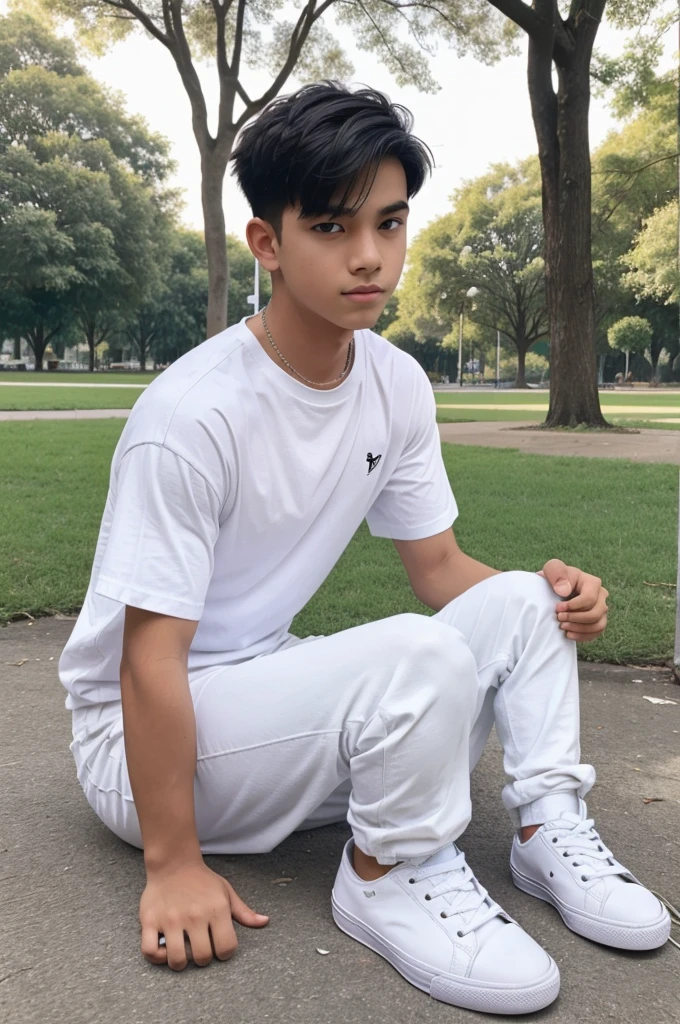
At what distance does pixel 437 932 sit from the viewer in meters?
1.58

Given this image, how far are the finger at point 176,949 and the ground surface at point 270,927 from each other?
2 cm

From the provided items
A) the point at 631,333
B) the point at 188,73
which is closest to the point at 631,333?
the point at 631,333

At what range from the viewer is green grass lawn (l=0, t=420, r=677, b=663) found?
4234 mm

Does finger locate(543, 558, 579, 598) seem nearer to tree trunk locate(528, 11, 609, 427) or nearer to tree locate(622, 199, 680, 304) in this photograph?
tree trunk locate(528, 11, 609, 427)

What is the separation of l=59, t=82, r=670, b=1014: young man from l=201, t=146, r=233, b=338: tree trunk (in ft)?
42.8

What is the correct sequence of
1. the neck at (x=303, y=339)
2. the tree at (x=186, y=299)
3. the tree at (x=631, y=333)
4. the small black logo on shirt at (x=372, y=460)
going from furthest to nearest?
the tree at (x=186, y=299), the tree at (x=631, y=333), the small black logo on shirt at (x=372, y=460), the neck at (x=303, y=339)

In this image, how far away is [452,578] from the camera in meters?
2.24

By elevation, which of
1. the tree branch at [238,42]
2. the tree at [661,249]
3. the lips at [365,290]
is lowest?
the lips at [365,290]

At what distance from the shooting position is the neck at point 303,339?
183 cm

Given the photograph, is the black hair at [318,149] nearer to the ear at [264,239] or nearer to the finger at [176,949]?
the ear at [264,239]

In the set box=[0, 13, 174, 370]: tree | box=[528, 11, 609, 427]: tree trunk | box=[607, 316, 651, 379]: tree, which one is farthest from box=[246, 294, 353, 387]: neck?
box=[607, 316, 651, 379]: tree

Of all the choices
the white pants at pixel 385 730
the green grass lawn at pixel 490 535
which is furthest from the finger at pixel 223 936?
the green grass lawn at pixel 490 535

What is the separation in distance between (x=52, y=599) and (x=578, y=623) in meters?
3.11

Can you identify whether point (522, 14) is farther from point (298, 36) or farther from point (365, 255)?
point (365, 255)
